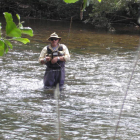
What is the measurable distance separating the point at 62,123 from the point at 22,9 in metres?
34.6

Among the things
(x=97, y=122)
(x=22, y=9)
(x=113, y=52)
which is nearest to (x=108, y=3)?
(x=113, y=52)

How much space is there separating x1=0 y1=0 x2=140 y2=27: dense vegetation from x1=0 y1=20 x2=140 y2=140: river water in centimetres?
1499

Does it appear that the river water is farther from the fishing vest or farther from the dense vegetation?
the dense vegetation

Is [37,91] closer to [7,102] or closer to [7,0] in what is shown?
[7,102]

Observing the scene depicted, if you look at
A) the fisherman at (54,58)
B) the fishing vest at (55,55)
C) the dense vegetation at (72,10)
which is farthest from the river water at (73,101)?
the dense vegetation at (72,10)

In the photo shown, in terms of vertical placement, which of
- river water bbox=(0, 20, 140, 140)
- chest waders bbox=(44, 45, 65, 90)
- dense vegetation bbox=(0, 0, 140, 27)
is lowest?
river water bbox=(0, 20, 140, 140)

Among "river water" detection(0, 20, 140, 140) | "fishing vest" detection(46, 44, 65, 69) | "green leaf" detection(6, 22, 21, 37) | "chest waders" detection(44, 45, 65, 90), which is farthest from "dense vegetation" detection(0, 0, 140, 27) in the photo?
"green leaf" detection(6, 22, 21, 37)

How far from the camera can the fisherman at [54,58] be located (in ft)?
24.2

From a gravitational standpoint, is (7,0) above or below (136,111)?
above

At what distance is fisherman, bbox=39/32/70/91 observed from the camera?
24.2ft

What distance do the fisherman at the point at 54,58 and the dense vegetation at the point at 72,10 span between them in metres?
18.7

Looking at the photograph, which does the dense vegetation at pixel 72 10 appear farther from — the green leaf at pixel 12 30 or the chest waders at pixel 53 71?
the green leaf at pixel 12 30

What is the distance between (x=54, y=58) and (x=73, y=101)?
1123mm

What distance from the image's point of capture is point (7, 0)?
128 ft
